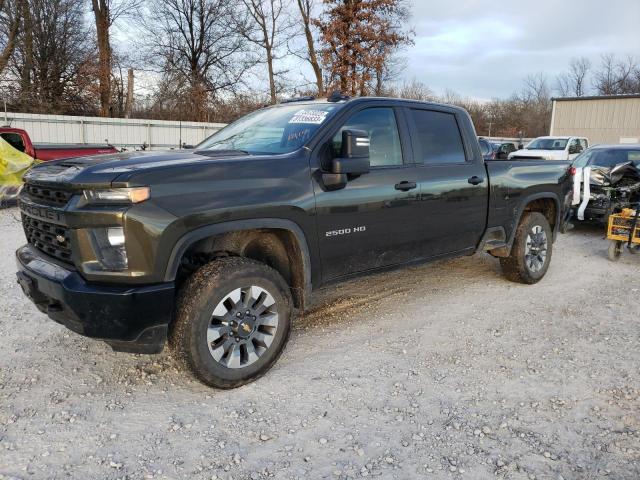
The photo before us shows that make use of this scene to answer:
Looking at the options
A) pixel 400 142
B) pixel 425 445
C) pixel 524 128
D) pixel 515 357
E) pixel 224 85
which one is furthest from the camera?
pixel 524 128

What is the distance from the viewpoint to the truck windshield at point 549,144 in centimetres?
1889

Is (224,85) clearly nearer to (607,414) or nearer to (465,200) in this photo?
(465,200)

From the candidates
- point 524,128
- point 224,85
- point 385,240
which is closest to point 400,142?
point 385,240

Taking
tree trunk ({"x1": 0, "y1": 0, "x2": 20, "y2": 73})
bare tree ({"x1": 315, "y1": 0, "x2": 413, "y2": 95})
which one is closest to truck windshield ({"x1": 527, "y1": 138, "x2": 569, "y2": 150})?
bare tree ({"x1": 315, "y1": 0, "x2": 413, "y2": 95})

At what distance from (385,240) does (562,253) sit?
15.5ft

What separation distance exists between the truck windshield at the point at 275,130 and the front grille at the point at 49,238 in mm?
1440

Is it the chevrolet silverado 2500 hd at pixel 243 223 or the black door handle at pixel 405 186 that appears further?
the black door handle at pixel 405 186

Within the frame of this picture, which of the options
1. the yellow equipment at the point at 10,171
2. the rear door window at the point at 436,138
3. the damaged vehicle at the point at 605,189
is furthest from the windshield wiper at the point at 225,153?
the yellow equipment at the point at 10,171

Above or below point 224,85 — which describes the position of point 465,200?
below

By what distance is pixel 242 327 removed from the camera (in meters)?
3.38

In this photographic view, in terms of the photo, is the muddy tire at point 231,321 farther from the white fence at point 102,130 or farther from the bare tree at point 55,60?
the bare tree at point 55,60

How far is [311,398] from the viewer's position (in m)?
3.36

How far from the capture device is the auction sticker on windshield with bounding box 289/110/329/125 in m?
3.92

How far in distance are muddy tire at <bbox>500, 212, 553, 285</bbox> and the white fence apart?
13765 millimetres
